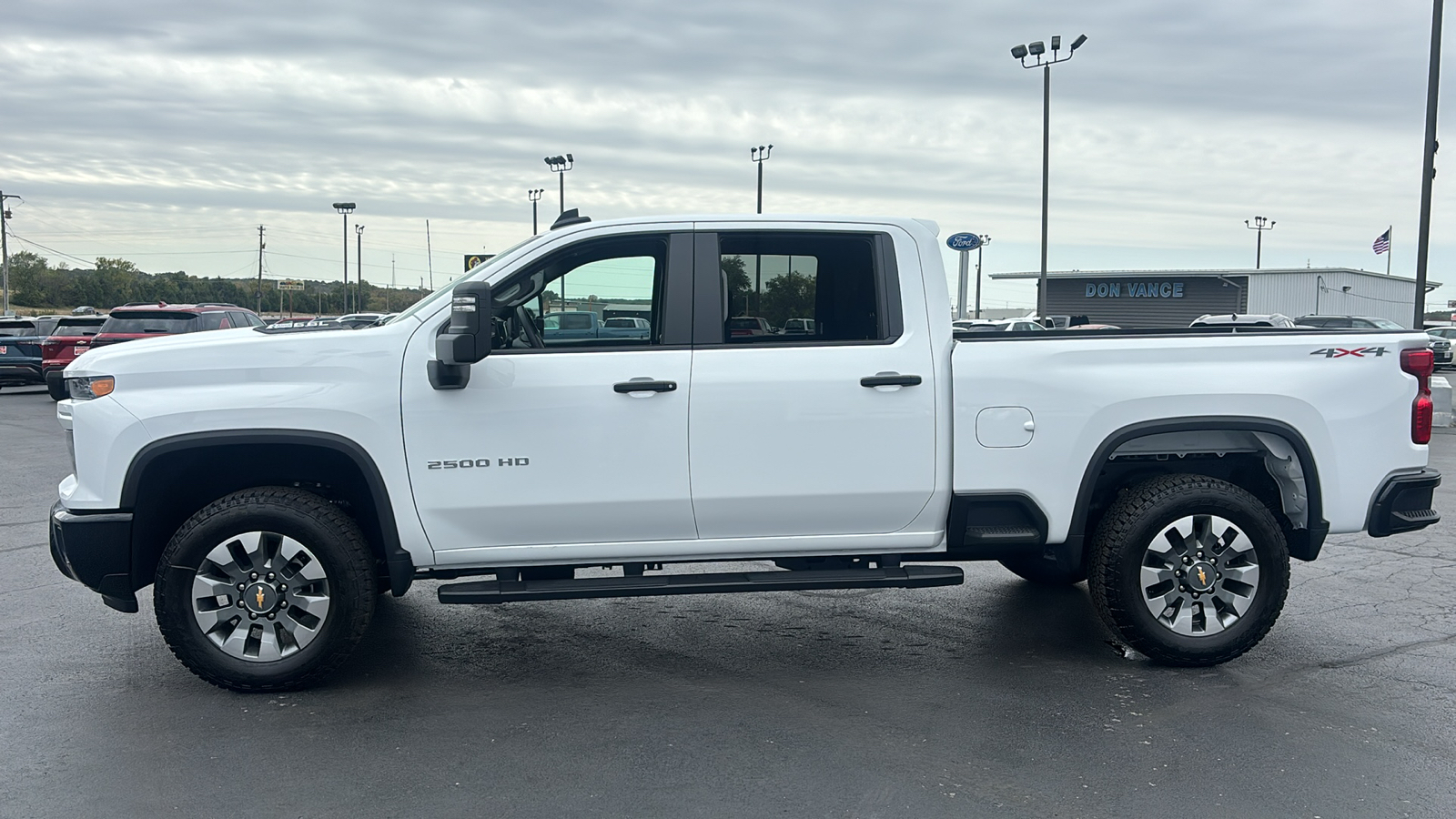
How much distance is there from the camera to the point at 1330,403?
504 centimetres

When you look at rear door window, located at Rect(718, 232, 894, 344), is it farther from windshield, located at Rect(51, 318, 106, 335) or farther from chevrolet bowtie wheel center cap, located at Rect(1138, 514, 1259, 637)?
windshield, located at Rect(51, 318, 106, 335)

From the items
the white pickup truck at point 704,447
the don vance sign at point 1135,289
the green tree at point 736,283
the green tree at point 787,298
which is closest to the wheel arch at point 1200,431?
the white pickup truck at point 704,447

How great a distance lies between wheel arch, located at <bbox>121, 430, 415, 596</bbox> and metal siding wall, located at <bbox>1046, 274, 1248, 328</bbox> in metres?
56.0

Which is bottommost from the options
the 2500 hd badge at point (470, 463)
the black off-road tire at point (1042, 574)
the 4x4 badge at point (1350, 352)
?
the black off-road tire at point (1042, 574)

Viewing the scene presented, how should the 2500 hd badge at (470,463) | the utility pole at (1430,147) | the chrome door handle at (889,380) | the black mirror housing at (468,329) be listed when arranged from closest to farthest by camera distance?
the black mirror housing at (468,329), the 2500 hd badge at (470,463), the chrome door handle at (889,380), the utility pole at (1430,147)

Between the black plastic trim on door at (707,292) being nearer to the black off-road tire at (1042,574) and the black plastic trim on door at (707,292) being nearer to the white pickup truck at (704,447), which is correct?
the white pickup truck at (704,447)

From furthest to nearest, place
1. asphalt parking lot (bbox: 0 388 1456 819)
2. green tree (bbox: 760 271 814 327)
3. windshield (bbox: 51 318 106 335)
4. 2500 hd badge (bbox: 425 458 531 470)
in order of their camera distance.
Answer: windshield (bbox: 51 318 106 335), green tree (bbox: 760 271 814 327), 2500 hd badge (bbox: 425 458 531 470), asphalt parking lot (bbox: 0 388 1456 819)

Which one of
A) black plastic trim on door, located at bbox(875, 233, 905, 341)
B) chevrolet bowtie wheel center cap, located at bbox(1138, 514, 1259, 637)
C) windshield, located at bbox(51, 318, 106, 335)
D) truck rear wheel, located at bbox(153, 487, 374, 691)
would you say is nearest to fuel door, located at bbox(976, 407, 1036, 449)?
black plastic trim on door, located at bbox(875, 233, 905, 341)

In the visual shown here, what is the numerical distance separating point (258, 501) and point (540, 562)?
1183 mm

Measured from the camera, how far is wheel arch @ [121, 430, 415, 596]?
4543 millimetres

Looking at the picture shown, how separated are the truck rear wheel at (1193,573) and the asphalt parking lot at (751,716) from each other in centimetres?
17

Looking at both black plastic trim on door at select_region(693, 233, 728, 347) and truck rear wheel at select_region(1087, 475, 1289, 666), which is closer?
black plastic trim on door at select_region(693, 233, 728, 347)

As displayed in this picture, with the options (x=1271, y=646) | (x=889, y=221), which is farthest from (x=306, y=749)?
(x=1271, y=646)

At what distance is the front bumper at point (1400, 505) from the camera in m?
5.14
